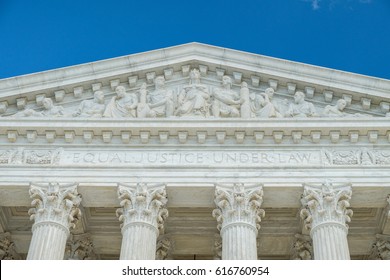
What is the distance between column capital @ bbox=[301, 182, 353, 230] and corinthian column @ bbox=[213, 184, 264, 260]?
1548mm

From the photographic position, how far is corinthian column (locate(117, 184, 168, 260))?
21797 mm

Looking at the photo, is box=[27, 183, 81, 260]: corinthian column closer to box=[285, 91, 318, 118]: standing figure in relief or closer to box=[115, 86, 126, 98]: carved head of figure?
box=[115, 86, 126, 98]: carved head of figure

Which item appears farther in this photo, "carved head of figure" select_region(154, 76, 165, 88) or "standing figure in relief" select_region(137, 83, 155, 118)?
"carved head of figure" select_region(154, 76, 165, 88)

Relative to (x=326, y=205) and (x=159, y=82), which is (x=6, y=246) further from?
(x=326, y=205)

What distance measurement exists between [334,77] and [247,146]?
4.43 meters

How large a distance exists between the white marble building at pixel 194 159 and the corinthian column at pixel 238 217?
1.7 inches

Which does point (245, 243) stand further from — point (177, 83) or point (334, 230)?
point (177, 83)

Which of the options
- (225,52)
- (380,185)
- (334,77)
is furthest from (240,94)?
(380,185)

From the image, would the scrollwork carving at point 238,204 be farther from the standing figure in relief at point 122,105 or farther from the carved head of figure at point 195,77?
the carved head of figure at point 195,77

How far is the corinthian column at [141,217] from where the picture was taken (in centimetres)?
2180

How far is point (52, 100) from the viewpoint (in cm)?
2584

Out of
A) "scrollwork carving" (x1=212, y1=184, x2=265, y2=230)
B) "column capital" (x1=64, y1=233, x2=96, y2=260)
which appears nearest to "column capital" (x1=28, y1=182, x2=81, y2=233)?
"column capital" (x1=64, y1=233, x2=96, y2=260)

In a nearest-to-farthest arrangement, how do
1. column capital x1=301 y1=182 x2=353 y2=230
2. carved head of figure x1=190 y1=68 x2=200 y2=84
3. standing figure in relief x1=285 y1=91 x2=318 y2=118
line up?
column capital x1=301 y1=182 x2=353 y2=230 → standing figure in relief x1=285 y1=91 x2=318 y2=118 → carved head of figure x1=190 y1=68 x2=200 y2=84
